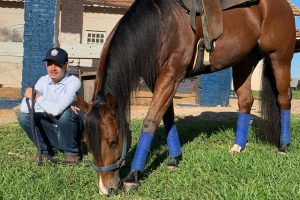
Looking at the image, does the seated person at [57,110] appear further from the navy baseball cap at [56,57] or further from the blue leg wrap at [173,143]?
the blue leg wrap at [173,143]

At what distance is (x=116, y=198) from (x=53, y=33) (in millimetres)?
5538

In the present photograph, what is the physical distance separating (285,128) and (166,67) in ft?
6.43

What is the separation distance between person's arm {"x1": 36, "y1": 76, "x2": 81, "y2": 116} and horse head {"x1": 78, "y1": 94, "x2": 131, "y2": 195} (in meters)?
0.97

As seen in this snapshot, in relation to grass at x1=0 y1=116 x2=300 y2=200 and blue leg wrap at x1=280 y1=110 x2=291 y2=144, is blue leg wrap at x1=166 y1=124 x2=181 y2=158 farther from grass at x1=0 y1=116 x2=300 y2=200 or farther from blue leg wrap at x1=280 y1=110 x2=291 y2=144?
blue leg wrap at x1=280 y1=110 x2=291 y2=144

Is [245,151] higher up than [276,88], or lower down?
lower down

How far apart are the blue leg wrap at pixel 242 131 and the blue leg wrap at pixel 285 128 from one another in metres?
0.42

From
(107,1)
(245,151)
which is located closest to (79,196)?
(245,151)

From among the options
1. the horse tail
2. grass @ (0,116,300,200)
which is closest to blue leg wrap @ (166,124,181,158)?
grass @ (0,116,300,200)

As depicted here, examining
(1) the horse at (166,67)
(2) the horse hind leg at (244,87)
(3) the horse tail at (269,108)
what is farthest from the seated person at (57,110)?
(3) the horse tail at (269,108)

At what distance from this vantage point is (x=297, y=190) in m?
3.02

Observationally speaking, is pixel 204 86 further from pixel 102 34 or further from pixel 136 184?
pixel 102 34

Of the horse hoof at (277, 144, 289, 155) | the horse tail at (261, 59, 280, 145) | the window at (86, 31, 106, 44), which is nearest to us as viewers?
the horse hoof at (277, 144, 289, 155)

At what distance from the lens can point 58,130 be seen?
4.21m

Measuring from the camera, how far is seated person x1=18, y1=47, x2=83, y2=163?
4023 mm
